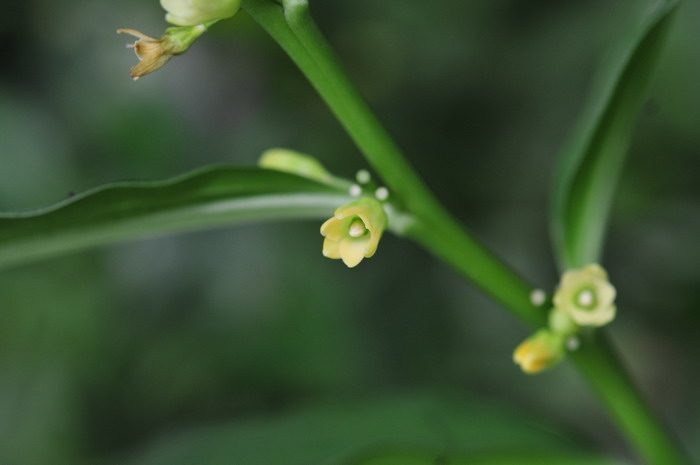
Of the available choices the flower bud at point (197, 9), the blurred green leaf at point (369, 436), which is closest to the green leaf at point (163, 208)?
the flower bud at point (197, 9)

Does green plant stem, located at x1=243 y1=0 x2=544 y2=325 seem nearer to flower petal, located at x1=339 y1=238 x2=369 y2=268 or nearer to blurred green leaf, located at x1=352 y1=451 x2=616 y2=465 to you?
flower petal, located at x1=339 y1=238 x2=369 y2=268

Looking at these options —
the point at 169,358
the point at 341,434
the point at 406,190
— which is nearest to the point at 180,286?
the point at 169,358

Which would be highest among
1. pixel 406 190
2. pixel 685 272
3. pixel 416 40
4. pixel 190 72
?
pixel 190 72

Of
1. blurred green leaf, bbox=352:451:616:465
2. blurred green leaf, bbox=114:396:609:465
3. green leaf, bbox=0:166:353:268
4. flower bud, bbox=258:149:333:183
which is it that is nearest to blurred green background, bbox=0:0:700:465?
blurred green leaf, bbox=114:396:609:465

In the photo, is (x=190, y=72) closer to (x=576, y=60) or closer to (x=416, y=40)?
(x=416, y=40)

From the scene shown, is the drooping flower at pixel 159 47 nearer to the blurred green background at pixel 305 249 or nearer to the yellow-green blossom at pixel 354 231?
the yellow-green blossom at pixel 354 231

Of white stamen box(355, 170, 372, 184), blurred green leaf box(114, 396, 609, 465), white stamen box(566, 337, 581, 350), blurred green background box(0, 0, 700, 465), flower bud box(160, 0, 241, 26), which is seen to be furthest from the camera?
blurred green background box(0, 0, 700, 465)

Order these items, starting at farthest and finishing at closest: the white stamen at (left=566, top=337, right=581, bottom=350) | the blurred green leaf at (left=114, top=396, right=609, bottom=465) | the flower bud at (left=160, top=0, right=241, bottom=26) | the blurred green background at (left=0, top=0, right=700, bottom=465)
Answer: the blurred green background at (left=0, top=0, right=700, bottom=465), the blurred green leaf at (left=114, top=396, right=609, bottom=465), the white stamen at (left=566, top=337, right=581, bottom=350), the flower bud at (left=160, top=0, right=241, bottom=26)
